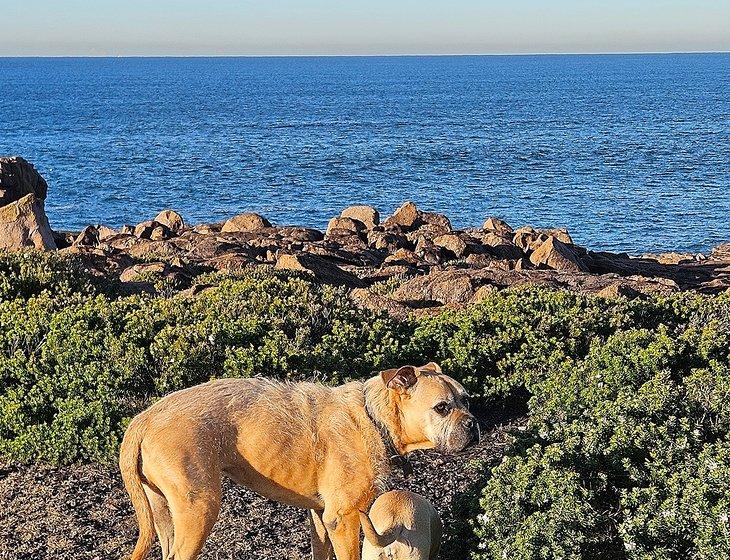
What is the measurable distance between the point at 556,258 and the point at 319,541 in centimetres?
1700

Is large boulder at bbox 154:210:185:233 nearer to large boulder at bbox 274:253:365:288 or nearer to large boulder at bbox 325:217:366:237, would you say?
large boulder at bbox 325:217:366:237

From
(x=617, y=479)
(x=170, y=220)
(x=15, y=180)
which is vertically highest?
(x=617, y=479)

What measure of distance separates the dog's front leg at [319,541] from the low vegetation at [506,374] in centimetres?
90

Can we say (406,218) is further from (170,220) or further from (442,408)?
(442,408)

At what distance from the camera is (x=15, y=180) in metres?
28.5

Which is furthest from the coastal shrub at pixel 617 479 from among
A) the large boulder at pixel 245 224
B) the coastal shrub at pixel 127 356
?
the large boulder at pixel 245 224

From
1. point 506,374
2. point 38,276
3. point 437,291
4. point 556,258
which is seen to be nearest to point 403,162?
point 556,258

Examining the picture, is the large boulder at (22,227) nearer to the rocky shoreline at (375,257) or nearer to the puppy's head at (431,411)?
the rocky shoreline at (375,257)

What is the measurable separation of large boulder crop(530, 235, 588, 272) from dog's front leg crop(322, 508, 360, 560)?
661 inches

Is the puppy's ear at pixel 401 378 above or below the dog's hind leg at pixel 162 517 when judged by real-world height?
above

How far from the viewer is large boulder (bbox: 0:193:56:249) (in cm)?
2025

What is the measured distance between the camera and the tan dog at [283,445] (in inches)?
235

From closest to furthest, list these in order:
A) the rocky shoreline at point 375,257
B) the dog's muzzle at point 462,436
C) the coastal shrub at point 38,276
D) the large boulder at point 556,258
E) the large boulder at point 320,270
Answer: the dog's muzzle at point 462,436
the coastal shrub at point 38,276
the rocky shoreline at point 375,257
the large boulder at point 320,270
the large boulder at point 556,258

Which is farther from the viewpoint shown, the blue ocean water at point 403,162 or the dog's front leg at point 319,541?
the blue ocean water at point 403,162
